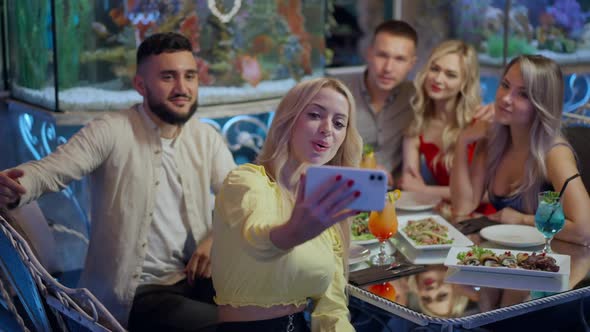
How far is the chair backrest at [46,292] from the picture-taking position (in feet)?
6.73

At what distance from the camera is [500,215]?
2961 millimetres

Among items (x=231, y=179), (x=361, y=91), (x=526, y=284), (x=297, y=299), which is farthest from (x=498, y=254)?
(x=361, y=91)

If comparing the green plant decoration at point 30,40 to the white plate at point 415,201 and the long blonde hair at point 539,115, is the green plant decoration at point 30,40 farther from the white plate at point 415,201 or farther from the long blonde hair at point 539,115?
the long blonde hair at point 539,115

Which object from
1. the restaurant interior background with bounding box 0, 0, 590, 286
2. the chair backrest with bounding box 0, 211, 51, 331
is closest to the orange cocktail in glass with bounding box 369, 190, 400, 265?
the chair backrest with bounding box 0, 211, 51, 331

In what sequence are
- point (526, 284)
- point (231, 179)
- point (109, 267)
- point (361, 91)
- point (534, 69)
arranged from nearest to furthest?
point (231, 179) → point (526, 284) → point (109, 267) → point (534, 69) → point (361, 91)

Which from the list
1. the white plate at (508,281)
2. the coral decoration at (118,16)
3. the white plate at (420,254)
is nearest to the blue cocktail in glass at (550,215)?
the white plate at (508,281)

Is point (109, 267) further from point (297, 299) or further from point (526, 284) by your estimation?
point (526, 284)

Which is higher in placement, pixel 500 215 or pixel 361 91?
pixel 361 91

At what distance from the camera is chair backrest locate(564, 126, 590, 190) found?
3182mm

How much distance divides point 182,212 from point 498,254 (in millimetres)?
1106

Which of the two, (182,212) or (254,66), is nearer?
(182,212)

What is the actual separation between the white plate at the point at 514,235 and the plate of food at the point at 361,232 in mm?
388

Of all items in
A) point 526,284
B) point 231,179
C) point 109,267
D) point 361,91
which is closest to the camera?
point 231,179

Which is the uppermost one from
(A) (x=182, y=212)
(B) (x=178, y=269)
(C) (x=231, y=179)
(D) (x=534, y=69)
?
(D) (x=534, y=69)
